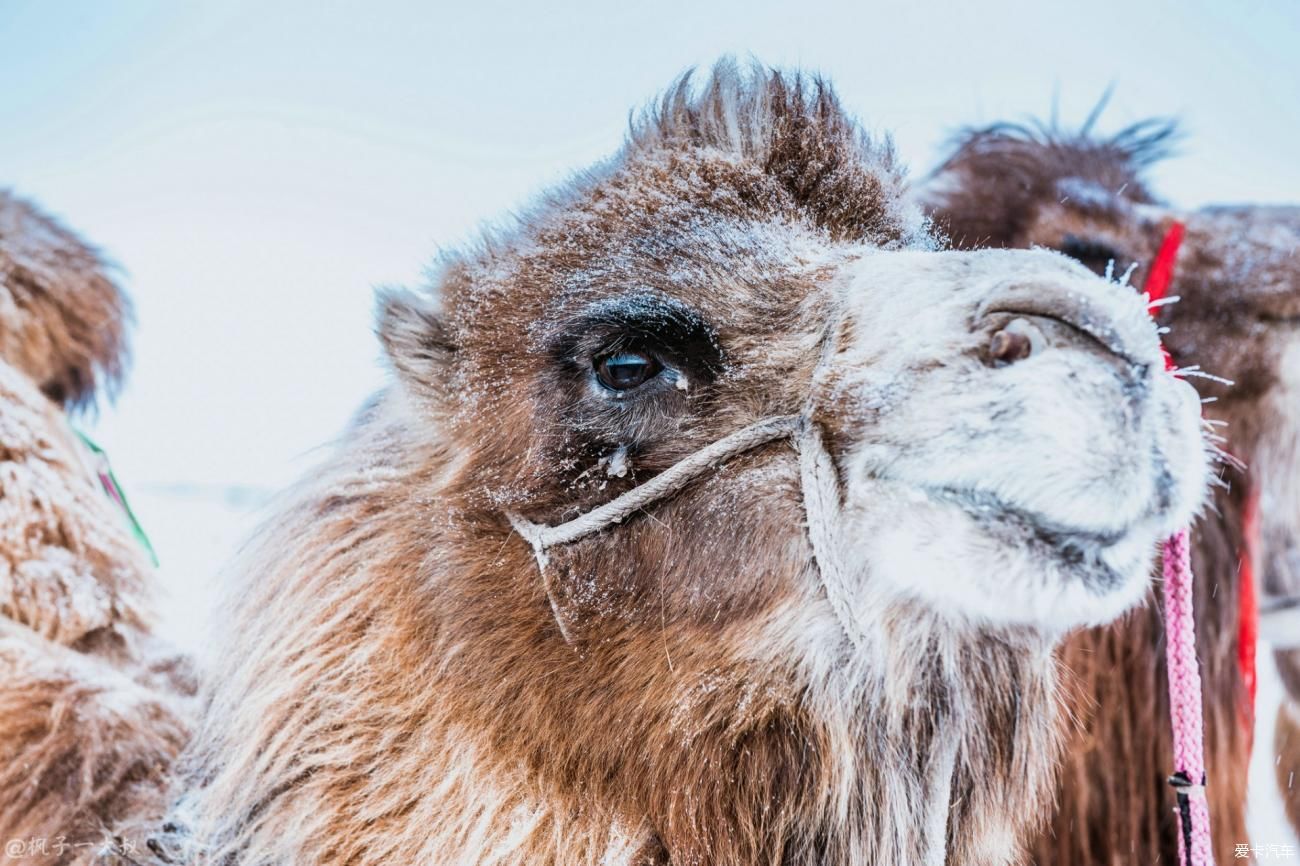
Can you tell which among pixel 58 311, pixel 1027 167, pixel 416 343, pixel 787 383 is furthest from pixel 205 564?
pixel 1027 167

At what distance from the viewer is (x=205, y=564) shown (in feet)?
6.68

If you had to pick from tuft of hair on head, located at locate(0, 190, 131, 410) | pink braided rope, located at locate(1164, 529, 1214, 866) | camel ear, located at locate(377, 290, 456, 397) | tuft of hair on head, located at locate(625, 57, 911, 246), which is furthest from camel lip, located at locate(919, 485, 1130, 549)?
tuft of hair on head, located at locate(0, 190, 131, 410)

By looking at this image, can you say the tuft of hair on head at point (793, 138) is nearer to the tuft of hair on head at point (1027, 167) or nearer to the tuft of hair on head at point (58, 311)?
the tuft of hair on head at point (1027, 167)

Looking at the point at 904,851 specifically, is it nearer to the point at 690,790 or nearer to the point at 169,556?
the point at 690,790

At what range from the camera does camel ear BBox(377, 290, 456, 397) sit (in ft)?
4.58

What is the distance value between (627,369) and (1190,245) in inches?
51.2

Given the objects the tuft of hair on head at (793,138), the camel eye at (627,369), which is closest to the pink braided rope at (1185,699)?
the tuft of hair on head at (793,138)

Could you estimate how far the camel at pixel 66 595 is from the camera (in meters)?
1.44

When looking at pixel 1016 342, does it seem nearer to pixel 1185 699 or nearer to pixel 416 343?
pixel 1185 699

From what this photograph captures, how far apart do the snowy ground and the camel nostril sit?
1.21m

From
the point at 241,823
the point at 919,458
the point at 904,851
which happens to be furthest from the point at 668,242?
the point at 241,823

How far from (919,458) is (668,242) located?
1.51 ft

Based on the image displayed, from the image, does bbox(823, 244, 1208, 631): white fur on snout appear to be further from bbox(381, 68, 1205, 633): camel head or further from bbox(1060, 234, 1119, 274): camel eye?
bbox(1060, 234, 1119, 274): camel eye

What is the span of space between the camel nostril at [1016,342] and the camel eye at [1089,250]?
43.5 inches
